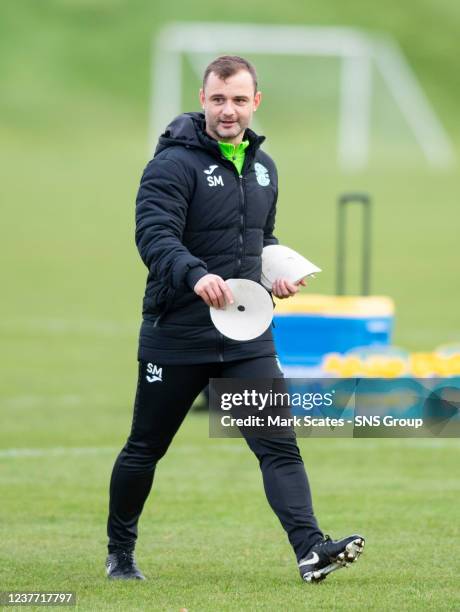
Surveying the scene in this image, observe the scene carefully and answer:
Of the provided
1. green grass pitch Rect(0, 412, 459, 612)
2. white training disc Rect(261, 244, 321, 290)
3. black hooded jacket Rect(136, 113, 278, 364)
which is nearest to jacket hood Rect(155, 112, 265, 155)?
black hooded jacket Rect(136, 113, 278, 364)

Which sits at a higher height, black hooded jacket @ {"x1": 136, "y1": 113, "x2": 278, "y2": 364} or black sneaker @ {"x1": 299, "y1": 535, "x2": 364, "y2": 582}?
black hooded jacket @ {"x1": 136, "y1": 113, "x2": 278, "y2": 364}

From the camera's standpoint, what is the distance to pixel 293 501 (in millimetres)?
6215

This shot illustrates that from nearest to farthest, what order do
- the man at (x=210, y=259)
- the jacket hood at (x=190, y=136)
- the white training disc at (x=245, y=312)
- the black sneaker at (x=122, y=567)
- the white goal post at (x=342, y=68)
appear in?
1. the white training disc at (x=245, y=312)
2. the man at (x=210, y=259)
3. the jacket hood at (x=190, y=136)
4. the black sneaker at (x=122, y=567)
5. the white goal post at (x=342, y=68)

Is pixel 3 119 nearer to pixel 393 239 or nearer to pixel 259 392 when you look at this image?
pixel 393 239

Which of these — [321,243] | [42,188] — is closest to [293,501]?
[321,243]

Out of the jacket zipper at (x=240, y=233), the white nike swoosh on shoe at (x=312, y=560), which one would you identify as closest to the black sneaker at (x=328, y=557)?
the white nike swoosh on shoe at (x=312, y=560)

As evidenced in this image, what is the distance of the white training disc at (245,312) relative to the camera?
602 centimetres

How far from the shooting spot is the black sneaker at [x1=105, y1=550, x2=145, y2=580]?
21.4 ft

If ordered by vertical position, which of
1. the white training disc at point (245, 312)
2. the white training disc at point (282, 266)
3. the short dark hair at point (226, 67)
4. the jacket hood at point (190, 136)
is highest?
the short dark hair at point (226, 67)

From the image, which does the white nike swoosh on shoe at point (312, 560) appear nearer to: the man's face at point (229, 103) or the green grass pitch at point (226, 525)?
the green grass pitch at point (226, 525)

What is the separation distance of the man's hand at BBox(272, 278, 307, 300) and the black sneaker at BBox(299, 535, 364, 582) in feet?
3.36

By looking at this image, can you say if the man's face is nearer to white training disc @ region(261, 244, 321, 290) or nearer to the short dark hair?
the short dark hair

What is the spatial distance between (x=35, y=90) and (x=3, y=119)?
8.67 ft

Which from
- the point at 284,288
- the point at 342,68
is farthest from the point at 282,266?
the point at 342,68
